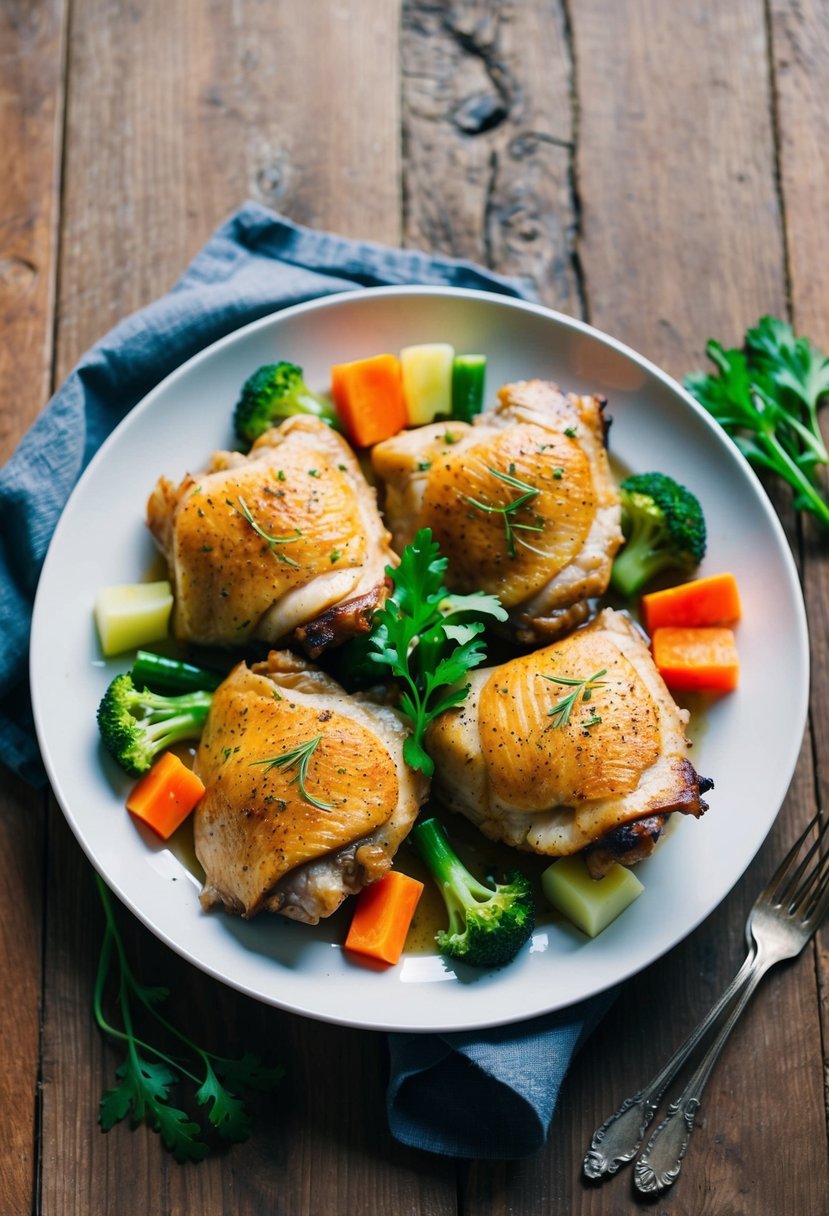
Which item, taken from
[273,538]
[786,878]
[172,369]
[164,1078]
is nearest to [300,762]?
[273,538]

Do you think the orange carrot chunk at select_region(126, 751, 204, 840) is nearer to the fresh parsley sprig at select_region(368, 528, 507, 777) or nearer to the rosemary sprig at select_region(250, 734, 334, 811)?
the rosemary sprig at select_region(250, 734, 334, 811)

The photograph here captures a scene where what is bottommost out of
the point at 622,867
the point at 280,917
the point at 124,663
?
the point at 280,917

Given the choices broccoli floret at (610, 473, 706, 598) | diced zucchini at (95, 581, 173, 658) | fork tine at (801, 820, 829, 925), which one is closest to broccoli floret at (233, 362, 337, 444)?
diced zucchini at (95, 581, 173, 658)

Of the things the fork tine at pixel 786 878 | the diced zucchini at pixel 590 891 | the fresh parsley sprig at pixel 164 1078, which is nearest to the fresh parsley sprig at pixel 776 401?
the fork tine at pixel 786 878

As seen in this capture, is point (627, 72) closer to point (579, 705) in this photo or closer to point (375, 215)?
point (375, 215)

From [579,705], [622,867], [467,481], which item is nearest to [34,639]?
[467,481]

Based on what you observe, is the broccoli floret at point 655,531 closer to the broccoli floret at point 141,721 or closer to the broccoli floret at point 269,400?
the broccoli floret at point 269,400
